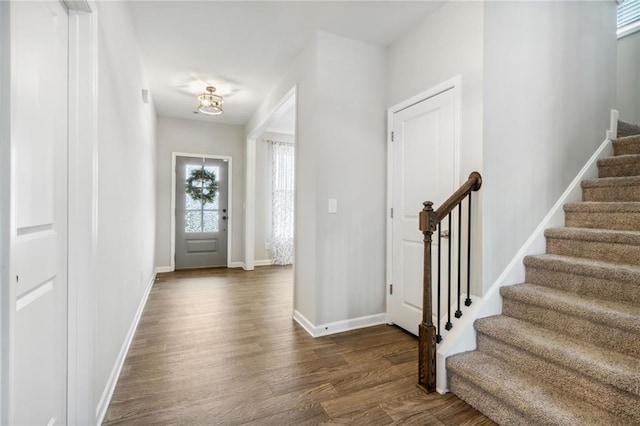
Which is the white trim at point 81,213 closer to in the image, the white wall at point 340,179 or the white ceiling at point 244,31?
the white ceiling at point 244,31

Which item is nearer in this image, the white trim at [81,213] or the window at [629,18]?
the white trim at [81,213]

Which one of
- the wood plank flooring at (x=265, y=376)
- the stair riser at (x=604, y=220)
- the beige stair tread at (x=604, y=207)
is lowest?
the wood plank flooring at (x=265, y=376)

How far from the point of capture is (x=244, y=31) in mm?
2771

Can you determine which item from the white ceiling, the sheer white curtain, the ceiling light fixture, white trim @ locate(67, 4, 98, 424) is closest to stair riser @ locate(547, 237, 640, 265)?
the white ceiling

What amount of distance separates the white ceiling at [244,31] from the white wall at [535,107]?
74 cm

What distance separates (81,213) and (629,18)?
18.0 ft

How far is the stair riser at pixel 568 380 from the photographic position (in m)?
1.34

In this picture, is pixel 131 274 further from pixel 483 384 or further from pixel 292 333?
pixel 483 384

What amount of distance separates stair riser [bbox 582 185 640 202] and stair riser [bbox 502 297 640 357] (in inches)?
47.8

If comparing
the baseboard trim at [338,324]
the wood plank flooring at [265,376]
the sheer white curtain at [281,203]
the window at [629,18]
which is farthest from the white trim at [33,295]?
the window at [629,18]

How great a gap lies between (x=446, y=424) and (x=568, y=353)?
0.71m

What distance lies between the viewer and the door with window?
5562 mm

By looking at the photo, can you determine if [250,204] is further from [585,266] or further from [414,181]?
[585,266]

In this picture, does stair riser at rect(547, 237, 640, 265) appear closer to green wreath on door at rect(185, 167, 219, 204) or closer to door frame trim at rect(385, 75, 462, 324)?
door frame trim at rect(385, 75, 462, 324)
